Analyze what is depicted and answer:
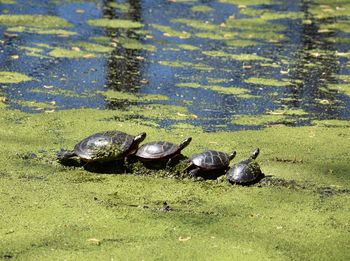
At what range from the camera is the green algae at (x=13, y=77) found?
9983mm

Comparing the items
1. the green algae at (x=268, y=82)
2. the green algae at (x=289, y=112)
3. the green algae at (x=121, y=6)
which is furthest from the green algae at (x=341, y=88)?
the green algae at (x=121, y=6)

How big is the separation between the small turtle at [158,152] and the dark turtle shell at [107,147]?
111 millimetres

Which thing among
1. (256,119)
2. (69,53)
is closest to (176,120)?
(256,119)

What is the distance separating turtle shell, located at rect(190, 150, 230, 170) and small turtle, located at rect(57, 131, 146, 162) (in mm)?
577

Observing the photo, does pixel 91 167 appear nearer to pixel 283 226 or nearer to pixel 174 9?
pixel 283 226

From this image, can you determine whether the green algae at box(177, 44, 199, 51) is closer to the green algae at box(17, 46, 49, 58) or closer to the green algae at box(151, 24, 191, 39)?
the green algae at box(151, 24, 191, 39)

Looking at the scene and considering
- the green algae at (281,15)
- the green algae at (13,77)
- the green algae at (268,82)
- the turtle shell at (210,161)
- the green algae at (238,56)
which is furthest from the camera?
the green algae at (281,15)

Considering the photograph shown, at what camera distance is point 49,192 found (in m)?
6.35

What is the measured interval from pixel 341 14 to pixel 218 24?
273cm

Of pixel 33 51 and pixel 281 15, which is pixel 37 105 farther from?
pixel 281 15

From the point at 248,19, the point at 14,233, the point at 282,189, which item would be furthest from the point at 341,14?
the point at 14,233

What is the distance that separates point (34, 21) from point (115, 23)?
1396 mm

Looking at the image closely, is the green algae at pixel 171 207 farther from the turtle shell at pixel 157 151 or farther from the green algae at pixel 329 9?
the green algae at pixel 329 9

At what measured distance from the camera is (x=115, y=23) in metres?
13.6
